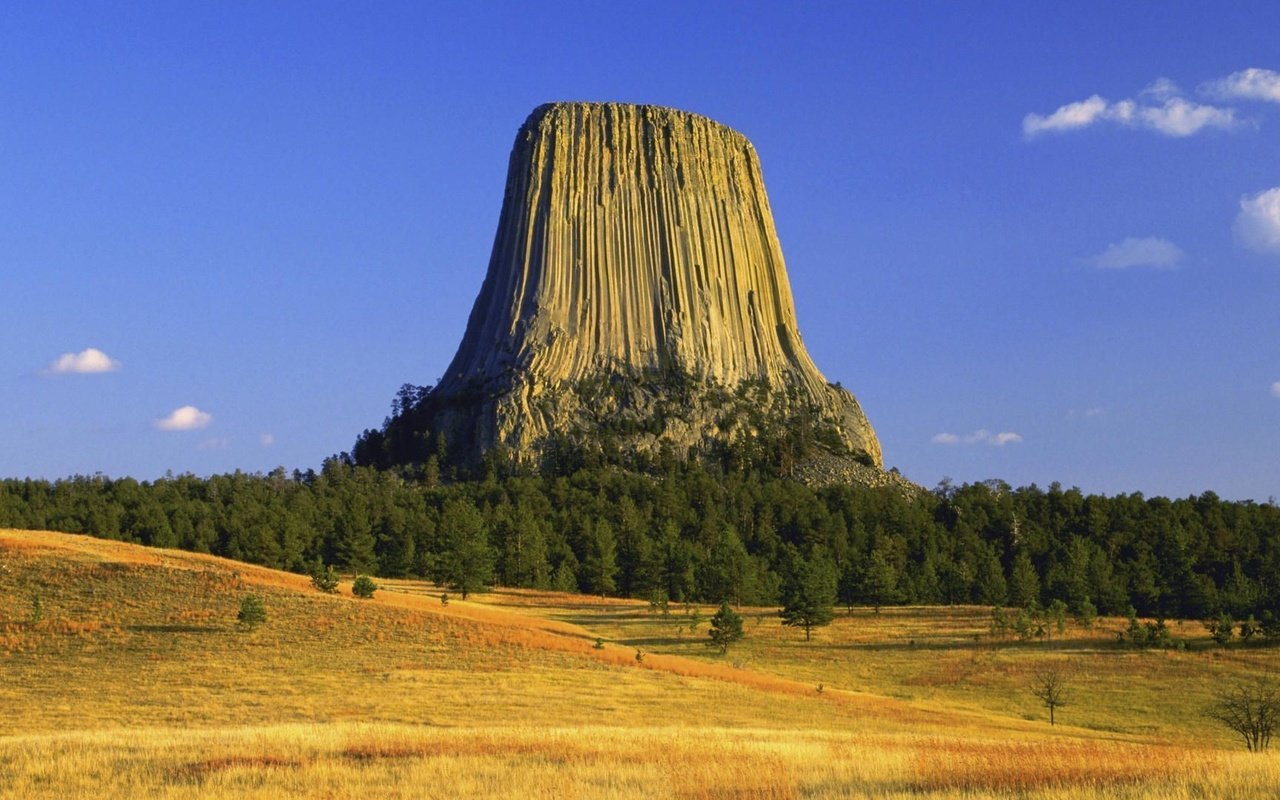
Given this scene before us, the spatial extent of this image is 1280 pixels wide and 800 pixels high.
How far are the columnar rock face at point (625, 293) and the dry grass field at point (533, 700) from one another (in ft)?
184

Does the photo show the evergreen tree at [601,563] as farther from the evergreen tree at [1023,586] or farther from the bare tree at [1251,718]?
the bare tree at [1251,718]

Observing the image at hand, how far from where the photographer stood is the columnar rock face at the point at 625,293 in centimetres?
12925

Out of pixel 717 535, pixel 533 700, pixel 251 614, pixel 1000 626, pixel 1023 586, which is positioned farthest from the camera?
pixel 717 535

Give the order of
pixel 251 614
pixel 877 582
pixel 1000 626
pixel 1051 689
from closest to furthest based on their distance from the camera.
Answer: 1. pixel 1051 689
2. pixel 251 614
3. pixel 1000 626
4. pixel 877 582

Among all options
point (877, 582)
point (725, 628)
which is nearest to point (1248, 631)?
point (877, 582)

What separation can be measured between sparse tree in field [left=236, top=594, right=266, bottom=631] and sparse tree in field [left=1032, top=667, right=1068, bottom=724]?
27603 mm

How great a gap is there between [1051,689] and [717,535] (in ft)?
168

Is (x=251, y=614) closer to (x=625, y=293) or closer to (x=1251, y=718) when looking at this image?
(x=1251, y=718)

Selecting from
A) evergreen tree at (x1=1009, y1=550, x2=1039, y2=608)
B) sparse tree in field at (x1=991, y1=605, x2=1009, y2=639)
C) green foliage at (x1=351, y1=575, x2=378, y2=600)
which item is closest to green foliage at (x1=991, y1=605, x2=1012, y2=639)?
sparse tree in field at (x1=991, y1=605, x2=1009, y2=639)

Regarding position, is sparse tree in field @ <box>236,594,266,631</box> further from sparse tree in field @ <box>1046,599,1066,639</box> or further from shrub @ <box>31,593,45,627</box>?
sparse tree in field @ <box>1046,599,1066,639</box>

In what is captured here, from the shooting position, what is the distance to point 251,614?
1747 inches

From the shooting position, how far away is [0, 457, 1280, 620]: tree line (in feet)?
257

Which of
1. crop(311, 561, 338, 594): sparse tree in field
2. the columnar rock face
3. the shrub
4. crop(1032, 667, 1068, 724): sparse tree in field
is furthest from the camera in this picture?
the columnar rock face

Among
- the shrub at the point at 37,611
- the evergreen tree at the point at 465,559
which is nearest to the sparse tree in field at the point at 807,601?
the evergreen tree at the point at 465,559
